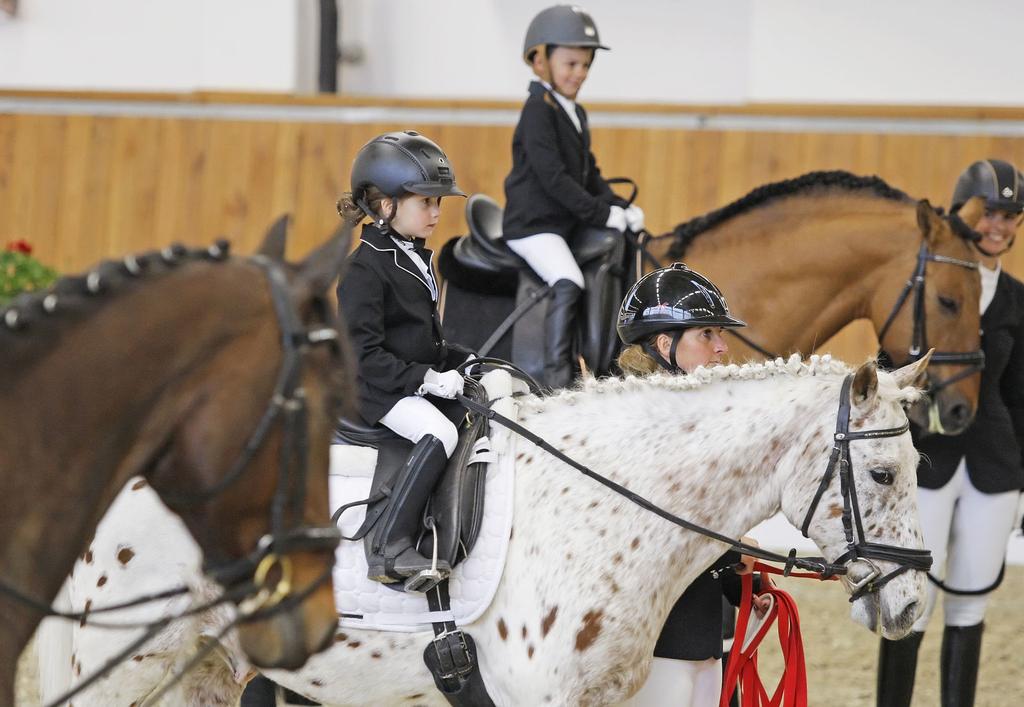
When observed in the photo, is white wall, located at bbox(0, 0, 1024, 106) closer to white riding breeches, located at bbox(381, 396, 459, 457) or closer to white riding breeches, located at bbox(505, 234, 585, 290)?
white riding breeches, located at bbox(505, 234, 585, 290)

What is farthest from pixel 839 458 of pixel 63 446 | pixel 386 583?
pixel 63 446

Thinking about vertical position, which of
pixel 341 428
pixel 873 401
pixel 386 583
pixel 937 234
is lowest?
pixel 386 583

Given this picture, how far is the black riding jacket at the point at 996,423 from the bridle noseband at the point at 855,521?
1368 mm

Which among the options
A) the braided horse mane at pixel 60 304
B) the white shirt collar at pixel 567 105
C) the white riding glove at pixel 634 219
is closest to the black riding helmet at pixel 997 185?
the white riding glove at pixel 634 219

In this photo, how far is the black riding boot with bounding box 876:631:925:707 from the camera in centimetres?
377

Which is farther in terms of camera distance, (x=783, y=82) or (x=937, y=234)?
(x=783, y=82)

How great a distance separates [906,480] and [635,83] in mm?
5613

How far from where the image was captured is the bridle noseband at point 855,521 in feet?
7.76

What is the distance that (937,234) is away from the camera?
3953mm

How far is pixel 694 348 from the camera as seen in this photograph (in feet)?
8.95

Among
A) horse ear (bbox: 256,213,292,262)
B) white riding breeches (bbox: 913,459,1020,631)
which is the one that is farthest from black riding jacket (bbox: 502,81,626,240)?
horse ear (bbox: 256,213,292,262)

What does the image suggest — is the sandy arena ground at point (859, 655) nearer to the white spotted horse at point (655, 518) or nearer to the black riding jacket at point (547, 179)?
the black riding jacket at point (547, 179)

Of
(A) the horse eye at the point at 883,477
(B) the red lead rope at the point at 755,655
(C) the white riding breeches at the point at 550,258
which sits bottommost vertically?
(B) the red lead rope at the point at 755,655

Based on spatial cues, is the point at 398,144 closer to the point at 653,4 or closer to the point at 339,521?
the point at 339,521
